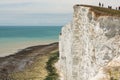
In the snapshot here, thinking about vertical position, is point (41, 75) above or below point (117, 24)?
below

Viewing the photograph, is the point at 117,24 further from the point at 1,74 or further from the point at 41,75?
the point at 1,74

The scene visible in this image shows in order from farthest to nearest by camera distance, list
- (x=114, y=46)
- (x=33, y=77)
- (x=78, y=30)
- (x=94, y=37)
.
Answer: (x=33, y=77) < (x=78, y=30) < (x=94, y=37) < (x=114, y=46)

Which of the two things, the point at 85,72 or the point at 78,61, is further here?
the point at 78,61

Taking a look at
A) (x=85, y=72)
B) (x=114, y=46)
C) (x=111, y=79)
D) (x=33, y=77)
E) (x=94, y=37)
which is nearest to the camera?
(x=111, y=79)

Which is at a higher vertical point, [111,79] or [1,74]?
[111,79]

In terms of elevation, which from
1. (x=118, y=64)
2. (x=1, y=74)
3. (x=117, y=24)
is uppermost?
(x=117, y=24)

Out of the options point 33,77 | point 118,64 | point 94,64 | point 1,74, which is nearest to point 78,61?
point 94,64

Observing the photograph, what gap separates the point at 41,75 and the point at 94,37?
27.7 m

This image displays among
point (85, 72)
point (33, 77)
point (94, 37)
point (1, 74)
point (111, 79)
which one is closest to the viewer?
point (111, 79)

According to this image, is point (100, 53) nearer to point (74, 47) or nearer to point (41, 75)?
point (74, 47)

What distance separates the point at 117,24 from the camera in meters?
21.8

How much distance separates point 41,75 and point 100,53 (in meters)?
28.4

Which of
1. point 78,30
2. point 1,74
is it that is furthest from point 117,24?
point 1,74

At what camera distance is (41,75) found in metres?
49.5
